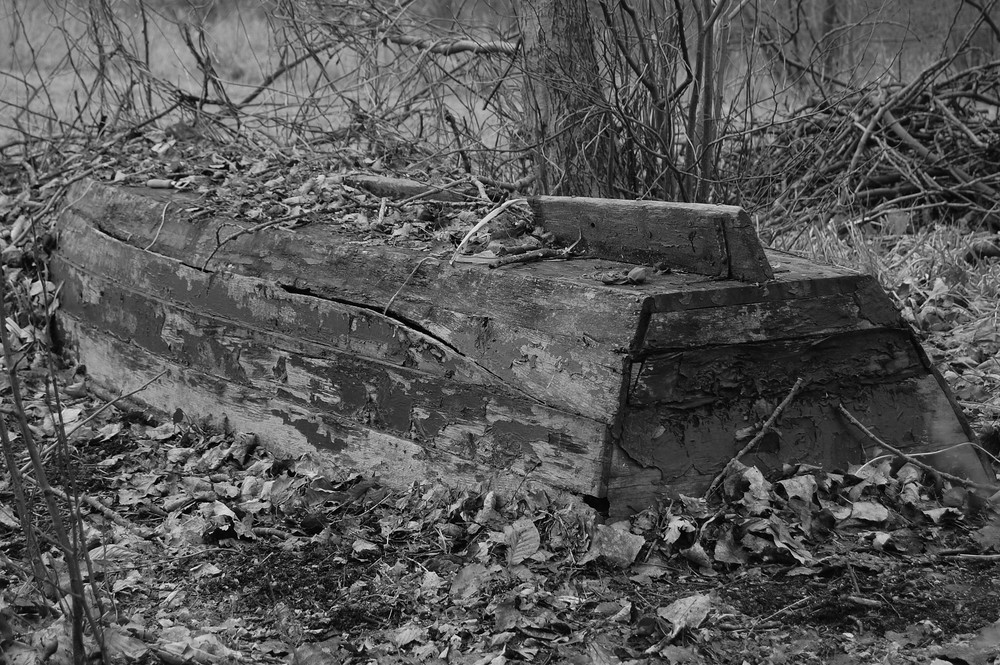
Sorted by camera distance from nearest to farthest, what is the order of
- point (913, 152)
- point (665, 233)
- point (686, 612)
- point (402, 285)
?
point (686, 612) → point (665, 233) → point (402, 285) → point (913, 152)

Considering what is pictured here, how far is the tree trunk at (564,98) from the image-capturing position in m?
5.14

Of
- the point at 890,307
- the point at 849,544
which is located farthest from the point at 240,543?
the point at 890,307

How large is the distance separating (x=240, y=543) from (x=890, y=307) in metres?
2.36

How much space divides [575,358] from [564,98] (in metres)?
2.52

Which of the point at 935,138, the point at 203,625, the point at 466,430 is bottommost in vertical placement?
the point at 203,625

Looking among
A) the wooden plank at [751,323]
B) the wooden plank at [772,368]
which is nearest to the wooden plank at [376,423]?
the wooden plank at [772,368]

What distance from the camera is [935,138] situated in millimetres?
7508

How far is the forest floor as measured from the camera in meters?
2.65

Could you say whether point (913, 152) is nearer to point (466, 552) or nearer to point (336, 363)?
point (336, 363)

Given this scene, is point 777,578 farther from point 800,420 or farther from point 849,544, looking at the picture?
point 800,420

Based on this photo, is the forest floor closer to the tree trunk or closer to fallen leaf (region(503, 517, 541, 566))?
fallen leaf (region(503, 517, 541, 566))

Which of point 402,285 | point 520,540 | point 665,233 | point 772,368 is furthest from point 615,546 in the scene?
point 402,285

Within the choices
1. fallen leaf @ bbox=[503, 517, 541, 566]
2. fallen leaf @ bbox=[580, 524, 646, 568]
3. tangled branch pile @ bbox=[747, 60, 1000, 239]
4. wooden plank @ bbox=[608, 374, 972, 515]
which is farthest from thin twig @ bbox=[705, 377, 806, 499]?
tangled branch pile @ bbox=[747, 60, 1000, 239]

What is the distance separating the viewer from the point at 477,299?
3.53 metres
